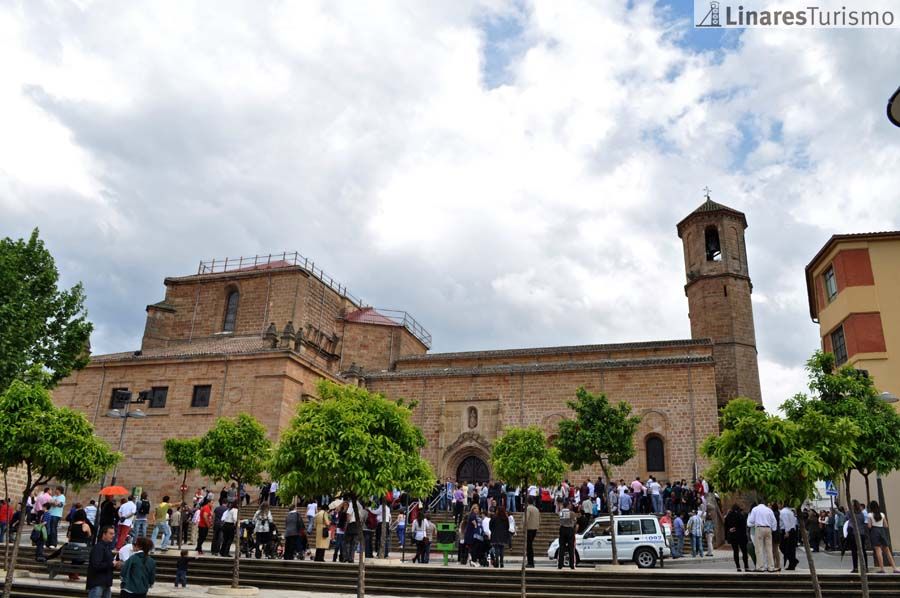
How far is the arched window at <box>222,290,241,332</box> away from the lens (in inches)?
1363

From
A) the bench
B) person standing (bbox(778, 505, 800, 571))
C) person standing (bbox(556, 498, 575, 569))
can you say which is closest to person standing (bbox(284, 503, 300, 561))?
the bench

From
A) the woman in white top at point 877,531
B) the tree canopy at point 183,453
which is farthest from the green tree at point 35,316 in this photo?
the woman in white top at point 877,531

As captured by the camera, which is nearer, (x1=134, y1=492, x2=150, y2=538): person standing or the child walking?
the child walking

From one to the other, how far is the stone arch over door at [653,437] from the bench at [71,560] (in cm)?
1989

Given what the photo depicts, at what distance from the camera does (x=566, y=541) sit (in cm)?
1409

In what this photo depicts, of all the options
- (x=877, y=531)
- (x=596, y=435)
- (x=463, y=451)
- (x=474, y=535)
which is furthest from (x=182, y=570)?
(x=463, y=451)

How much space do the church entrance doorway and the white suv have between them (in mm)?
12754

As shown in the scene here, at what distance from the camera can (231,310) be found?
35062mm

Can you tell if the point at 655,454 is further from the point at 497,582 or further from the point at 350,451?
the point at 350,451

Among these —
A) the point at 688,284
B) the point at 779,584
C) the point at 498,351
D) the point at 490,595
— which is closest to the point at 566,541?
the point at 490,595

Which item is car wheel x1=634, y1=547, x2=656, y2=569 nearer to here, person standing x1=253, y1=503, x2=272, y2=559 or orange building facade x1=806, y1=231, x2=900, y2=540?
person standing x1=253, y1=503, x2=272, y2=559

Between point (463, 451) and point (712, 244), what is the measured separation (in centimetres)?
1731

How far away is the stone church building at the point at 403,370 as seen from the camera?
2686cm

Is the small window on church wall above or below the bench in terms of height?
above
